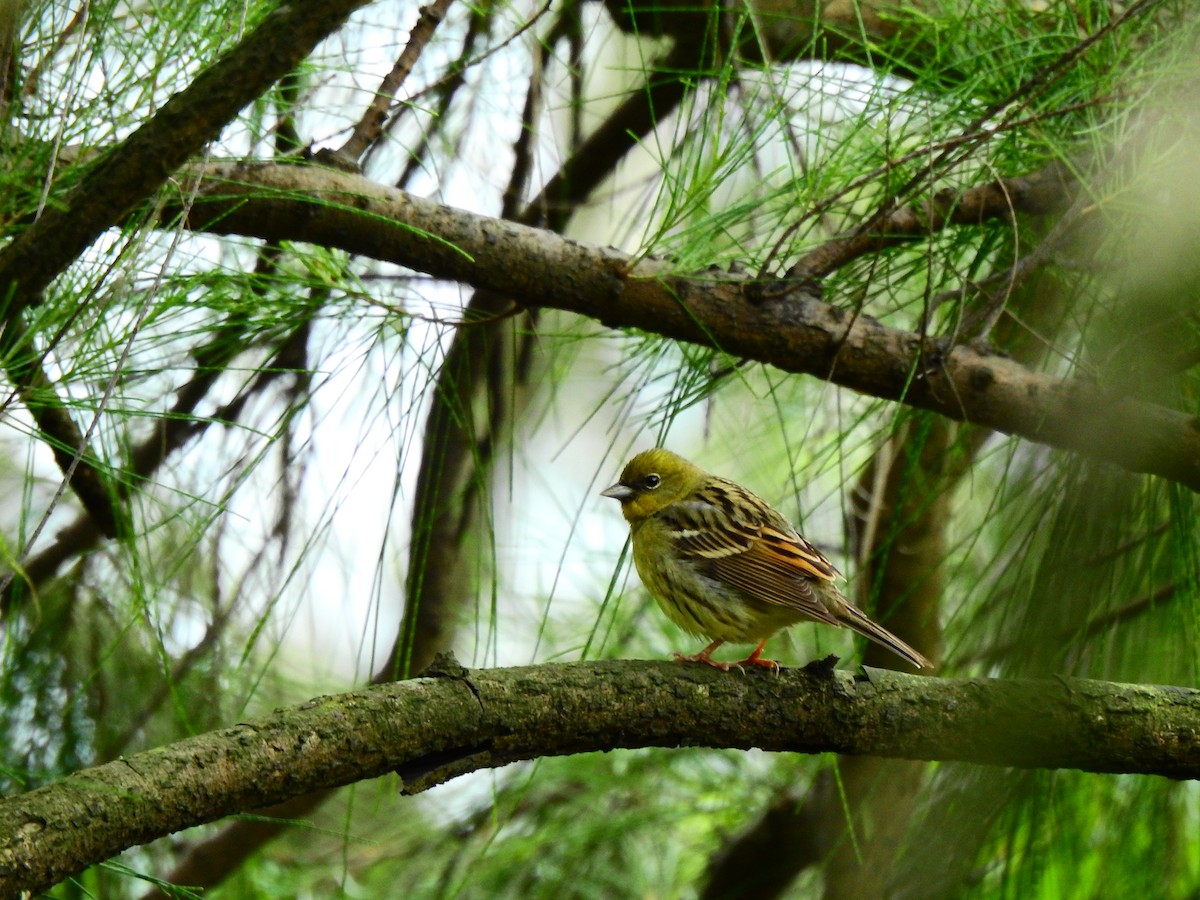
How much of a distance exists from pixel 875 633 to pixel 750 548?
469 millimetres

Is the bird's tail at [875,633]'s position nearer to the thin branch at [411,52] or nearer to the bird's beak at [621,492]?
the bird's beak at [621,492]

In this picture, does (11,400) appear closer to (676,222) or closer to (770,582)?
(676,222)

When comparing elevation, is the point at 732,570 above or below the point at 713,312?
below

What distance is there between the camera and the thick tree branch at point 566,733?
161 cm

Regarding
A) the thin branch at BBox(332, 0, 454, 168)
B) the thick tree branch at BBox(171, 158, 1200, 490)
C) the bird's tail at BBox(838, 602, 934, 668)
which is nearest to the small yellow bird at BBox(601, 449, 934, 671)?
the bird's tail at BBox(838, 602, 934, 668)

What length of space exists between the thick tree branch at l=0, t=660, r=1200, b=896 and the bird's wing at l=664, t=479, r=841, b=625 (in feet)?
2.02

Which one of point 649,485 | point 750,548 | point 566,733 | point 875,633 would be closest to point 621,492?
point 649,485

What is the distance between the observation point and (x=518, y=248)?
2.65 metres

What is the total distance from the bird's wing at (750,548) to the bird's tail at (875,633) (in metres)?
0.04

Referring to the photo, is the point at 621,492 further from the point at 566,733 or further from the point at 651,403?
the point at 566,733

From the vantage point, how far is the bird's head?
12.0 ft

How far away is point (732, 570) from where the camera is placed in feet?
10.4

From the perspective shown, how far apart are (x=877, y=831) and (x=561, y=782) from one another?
1136mm

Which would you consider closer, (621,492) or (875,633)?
(875,633)
